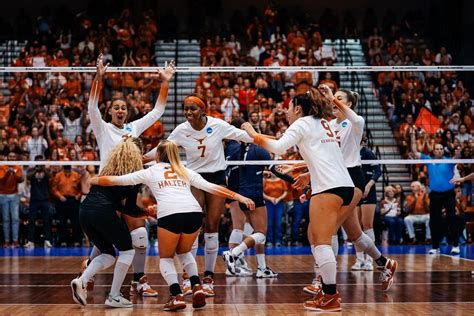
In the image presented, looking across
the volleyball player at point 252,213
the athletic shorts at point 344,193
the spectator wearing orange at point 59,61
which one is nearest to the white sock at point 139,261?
the volleyball player at point 252,213

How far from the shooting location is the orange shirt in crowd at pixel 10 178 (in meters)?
17.6

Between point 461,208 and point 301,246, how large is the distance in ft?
11.9

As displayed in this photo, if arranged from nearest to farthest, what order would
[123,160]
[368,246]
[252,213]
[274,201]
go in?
[123,160], [368,246], [252,213], [274,201]

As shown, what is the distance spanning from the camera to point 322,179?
7.98m

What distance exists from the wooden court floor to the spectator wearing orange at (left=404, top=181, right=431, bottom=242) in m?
5.01

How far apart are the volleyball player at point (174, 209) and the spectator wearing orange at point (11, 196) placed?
987 centimetres

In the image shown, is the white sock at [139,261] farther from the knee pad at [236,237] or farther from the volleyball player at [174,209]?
the knee pad at [236,237]

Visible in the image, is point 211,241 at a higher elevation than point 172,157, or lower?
lower

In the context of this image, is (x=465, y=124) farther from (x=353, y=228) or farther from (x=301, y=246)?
(x=353, y=228)

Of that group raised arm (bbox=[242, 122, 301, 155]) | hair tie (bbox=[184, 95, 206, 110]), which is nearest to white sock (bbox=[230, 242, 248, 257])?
hair tie (bbox=[184, 95, 206, 110])

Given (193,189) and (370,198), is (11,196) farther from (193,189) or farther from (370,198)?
(193,189)

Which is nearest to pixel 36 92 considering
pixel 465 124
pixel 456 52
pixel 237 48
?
pixel 237 48

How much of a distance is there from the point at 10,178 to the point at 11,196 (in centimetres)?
39

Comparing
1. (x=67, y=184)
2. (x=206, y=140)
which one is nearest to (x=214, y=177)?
(x=206, y=140)
